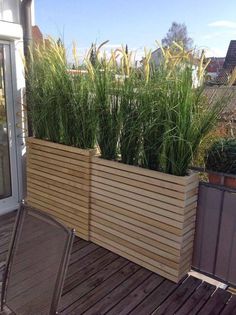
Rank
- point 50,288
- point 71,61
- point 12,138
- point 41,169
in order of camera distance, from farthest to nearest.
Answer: point 12,138, point 41,169, point 71,61, point 50,288

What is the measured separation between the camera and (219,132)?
8.03ft

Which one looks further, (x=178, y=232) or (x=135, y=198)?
(x=135, y=198)

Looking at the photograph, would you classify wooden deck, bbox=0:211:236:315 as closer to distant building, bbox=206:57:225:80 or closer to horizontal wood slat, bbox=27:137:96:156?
horizontal wood slat, bbox=27:137:96:156

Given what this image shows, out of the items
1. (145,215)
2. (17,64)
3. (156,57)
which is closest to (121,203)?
(145,215)

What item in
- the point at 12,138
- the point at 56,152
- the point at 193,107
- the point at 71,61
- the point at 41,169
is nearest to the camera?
the point at 193,107

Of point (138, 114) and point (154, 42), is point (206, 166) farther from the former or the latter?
point (154, 42)

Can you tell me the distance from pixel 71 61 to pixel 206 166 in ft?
5.01

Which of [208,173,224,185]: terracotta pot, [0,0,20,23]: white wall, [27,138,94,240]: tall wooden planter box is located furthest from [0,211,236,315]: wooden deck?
[0,0,20,23]: white wall

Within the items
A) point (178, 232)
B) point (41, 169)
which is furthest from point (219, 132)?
point (41, 169)

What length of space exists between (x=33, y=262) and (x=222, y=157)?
144 centimetres

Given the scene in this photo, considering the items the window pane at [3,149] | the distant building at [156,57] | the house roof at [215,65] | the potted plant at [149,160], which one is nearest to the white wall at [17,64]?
the window pane at [3,149]

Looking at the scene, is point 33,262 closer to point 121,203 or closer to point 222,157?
point 121,203

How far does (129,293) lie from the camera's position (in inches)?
91.2

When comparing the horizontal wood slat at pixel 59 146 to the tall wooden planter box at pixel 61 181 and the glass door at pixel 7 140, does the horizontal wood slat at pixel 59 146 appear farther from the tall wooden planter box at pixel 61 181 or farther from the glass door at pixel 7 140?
the glass door at pixel 7 140
